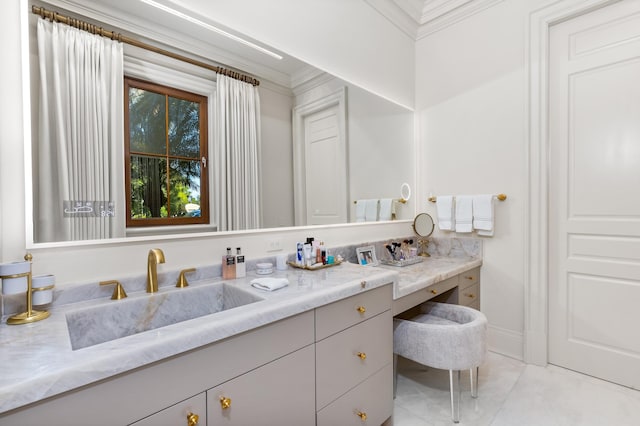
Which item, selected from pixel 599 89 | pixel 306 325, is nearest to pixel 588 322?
pixel 599 89

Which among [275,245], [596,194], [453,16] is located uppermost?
[453,16]

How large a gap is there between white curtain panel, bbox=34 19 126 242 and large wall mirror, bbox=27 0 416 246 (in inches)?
0.7

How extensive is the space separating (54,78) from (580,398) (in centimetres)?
305

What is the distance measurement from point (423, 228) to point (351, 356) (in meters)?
1.65

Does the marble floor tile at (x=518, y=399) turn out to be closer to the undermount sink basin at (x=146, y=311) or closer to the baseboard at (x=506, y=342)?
the baseboard at (x=506, y=342)

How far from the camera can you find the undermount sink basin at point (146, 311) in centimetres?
102

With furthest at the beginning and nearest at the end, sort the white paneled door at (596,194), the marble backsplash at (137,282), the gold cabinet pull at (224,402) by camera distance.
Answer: the white paneled door at (596,194)
the marble backsplash at (137,282)
the gold cabinet pull at (224,402)

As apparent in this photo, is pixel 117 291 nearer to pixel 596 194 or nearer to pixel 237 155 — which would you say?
pixel 237 155

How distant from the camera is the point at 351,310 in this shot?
1.31m

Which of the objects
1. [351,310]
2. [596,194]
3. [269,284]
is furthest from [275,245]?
[596,194]

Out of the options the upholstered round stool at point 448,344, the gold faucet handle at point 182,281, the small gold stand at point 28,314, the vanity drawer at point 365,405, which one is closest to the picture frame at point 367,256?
the upholstered round stool at point 448,344

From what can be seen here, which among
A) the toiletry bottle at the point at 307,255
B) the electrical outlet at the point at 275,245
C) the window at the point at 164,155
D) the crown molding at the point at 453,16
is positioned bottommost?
the toiletry bottle at the point at 307,255

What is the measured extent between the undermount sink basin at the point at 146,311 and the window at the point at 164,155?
324 mm

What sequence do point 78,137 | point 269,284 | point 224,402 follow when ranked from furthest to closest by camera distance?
point 269,284 < point 78,137 < point 224,402
